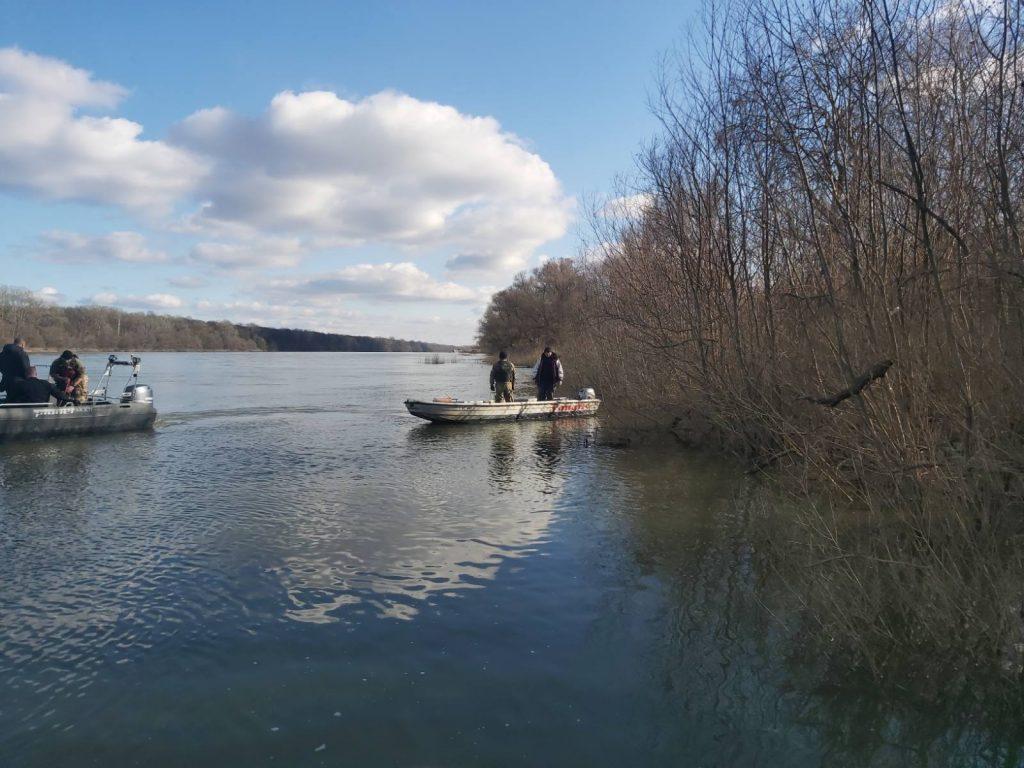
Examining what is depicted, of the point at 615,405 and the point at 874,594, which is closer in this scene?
the point at 874,594

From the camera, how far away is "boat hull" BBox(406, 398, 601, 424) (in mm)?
19359

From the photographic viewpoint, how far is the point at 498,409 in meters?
20.3

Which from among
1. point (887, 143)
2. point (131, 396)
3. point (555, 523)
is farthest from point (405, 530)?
point (131, 396)

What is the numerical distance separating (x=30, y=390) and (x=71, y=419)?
1.05 metres

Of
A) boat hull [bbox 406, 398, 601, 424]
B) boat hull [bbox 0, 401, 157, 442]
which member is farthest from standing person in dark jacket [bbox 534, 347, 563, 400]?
→ boat hull [bbox 0, 401, 157, 442]

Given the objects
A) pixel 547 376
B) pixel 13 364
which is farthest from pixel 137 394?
pixel 547 376

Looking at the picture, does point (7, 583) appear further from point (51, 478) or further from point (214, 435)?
point (214, 435)

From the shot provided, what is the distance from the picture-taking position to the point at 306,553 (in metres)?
7.75

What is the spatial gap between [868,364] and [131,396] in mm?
17376

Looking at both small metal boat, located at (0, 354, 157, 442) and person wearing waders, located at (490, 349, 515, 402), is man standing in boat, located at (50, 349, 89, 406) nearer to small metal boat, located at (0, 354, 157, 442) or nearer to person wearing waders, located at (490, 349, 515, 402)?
small metal boat, located at (0, 354, 157, 442)

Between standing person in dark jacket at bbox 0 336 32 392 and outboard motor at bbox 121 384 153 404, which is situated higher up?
standing person in dark jacket at bbox 0 336 32 392

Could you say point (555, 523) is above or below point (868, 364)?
below

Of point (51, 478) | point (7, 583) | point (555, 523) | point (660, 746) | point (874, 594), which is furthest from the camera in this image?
point (51, 478)

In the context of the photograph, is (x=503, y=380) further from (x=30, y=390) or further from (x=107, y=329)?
(x=107, y=329)
